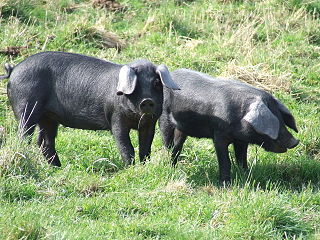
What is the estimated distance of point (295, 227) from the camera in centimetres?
678

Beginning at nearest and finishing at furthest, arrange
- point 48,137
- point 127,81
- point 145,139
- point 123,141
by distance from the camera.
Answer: point 127,81 < point 123,141 < point 145,139 < point 48,137

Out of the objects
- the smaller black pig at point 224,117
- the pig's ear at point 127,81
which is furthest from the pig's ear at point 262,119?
the pig's ear at point 127,81

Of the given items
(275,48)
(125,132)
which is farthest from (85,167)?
(275,48)

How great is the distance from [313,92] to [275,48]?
1.48m

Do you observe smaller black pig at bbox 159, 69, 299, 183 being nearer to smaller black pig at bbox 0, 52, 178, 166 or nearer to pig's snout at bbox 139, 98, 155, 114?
smaller black pig at bbox 0, 52, 178, 166

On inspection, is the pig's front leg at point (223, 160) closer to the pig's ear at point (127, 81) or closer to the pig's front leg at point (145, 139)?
the pig's front leg at point (145, 139)

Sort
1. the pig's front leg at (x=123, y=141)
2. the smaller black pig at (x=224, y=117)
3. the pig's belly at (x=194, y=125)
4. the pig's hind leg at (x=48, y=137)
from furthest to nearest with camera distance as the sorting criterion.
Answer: the pig's hind leg at (x=48, y=137) < the pig's belly at (x=194, y=125) < the pig's front leg at (x=123, y=141) < the smaller black pig at (x=224, y=117)

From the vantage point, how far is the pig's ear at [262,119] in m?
8.17

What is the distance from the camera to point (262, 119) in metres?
8.20

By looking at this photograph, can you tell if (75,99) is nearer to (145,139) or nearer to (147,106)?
(145,139)

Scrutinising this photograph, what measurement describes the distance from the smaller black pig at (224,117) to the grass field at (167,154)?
277mm

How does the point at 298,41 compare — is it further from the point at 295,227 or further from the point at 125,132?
the point at 295,227

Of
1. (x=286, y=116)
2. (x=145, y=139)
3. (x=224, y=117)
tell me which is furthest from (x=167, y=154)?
(x=286, y=116)

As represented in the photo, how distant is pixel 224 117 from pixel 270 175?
0.86 m
